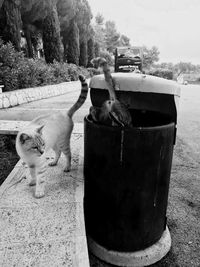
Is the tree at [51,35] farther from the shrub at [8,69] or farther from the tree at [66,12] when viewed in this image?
the shrub at [8,69]

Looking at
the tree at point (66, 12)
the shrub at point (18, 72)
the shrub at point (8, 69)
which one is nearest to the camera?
the shrub at point (8, 69)

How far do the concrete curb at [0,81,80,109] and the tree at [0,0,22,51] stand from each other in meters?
2.31

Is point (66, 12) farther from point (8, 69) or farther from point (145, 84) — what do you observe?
point (145, 84)

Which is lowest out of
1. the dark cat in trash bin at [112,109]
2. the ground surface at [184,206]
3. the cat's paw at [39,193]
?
the ground surface at [184,206]

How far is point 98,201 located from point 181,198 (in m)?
1.45

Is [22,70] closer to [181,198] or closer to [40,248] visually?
[181,198]

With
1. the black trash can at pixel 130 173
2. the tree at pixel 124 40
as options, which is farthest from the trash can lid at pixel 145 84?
the tree at pixel 124 40

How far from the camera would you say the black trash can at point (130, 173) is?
171 centimetres

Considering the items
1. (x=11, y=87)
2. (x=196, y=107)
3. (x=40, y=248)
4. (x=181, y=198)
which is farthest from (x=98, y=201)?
(x=196, y=107)

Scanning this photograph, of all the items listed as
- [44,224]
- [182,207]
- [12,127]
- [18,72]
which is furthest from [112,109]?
[18,72]

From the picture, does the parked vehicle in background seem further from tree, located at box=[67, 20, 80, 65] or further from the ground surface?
the ground surface

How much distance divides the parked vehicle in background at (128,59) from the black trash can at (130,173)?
22025 millimetres

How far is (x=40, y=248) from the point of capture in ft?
5.24

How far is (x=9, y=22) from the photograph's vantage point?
35.3 feet
